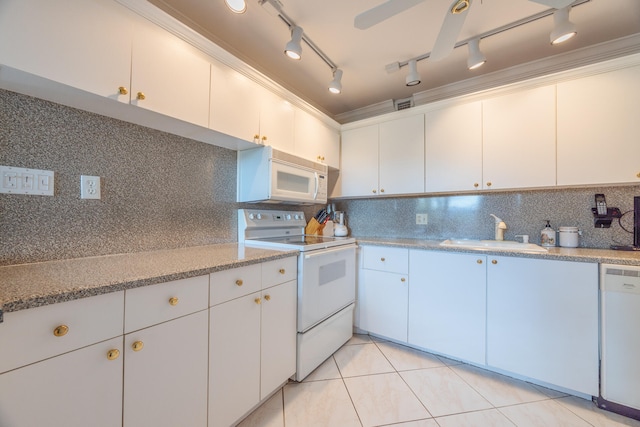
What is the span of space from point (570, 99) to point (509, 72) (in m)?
0.64

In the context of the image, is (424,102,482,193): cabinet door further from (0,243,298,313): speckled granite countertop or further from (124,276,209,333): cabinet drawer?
(124,276,209,333): cabinet drawer

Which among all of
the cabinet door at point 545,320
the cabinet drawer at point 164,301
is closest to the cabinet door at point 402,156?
the cabinet door at point 545,320

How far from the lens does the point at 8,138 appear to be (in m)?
1.01

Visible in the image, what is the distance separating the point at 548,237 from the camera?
6.09 ft

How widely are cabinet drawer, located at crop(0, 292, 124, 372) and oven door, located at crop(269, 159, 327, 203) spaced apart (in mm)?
1152

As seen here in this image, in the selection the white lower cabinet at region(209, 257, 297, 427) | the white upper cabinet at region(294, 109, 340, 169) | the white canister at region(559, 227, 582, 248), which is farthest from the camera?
the white upper cabinet at region(294, 109, 340, 169)

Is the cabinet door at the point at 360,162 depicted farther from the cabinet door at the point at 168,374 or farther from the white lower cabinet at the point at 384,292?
the cabinet door at the point at 168,374

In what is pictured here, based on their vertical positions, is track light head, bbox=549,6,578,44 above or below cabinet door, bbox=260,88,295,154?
above

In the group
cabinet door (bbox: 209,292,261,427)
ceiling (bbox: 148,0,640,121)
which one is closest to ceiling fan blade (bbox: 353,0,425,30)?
ceiling (bbox: 148,0,640,121)

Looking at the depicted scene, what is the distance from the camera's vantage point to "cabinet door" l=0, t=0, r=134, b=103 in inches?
33.3

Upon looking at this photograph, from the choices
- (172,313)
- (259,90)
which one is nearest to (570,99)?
(259,90)

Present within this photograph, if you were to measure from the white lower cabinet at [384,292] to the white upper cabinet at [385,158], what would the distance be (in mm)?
633

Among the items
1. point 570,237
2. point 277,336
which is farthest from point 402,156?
point 277,336

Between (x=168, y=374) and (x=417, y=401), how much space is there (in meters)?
1.38
